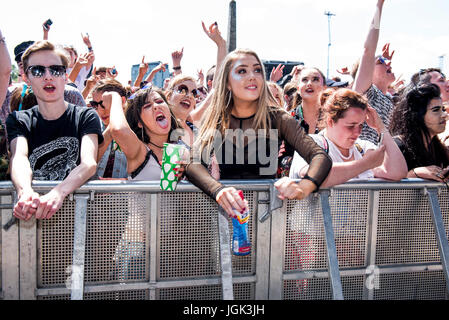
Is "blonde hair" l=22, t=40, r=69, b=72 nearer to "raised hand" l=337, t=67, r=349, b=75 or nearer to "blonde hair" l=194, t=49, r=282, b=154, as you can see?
"blonde hair" l=194, t=49, r=282, b=154

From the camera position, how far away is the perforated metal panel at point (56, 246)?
2068 mm

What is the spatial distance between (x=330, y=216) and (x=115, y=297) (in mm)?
1381

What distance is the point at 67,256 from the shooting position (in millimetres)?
2105

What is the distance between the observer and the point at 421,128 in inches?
117

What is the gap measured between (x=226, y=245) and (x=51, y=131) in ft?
4.65

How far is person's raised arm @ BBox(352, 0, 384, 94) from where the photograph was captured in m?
3.39

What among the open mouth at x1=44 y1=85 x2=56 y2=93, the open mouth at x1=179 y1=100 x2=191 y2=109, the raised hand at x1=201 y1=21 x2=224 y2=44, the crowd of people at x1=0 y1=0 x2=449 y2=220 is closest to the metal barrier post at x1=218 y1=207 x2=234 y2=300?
the crowd of people at x1=0 y1=0 x2=449 y2=220

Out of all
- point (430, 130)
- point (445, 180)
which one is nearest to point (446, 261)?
point (445, 180)

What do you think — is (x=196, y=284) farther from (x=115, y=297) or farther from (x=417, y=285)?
(x=417, y=285)

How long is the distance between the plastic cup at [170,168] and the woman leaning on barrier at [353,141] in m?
0.87

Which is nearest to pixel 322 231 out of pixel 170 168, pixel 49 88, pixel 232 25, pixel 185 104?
pixel 170 168

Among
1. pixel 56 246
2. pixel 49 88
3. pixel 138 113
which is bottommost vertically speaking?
pixel 56 246

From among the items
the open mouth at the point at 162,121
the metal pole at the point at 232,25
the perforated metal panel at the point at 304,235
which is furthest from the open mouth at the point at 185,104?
the metal pole at the point at 232,25

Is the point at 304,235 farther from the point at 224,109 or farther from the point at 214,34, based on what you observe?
the point at 214,34
